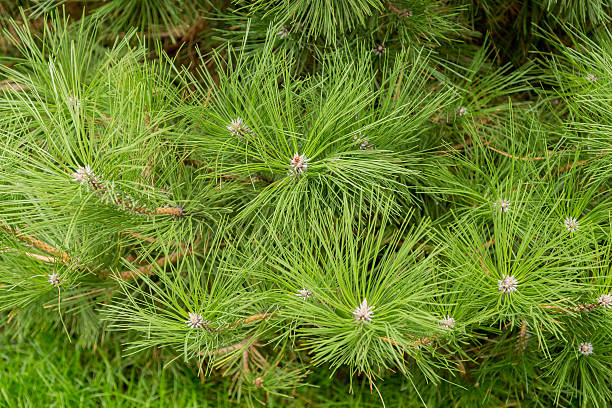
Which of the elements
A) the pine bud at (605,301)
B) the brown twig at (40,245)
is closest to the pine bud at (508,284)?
the pine bud at (605,301)

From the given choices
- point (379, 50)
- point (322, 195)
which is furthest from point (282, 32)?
point (322, 195)

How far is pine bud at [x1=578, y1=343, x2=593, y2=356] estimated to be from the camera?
2.27ft

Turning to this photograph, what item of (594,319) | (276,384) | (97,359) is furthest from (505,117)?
(97,359)

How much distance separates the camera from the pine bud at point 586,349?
0.69 meters

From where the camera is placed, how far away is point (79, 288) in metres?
0.93

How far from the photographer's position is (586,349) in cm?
69

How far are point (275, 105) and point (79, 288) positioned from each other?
1.88 ft

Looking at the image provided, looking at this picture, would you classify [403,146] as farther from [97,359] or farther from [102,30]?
[97,359]

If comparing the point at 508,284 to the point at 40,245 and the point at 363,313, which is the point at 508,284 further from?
the point at 40,245

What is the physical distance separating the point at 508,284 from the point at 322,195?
10.0 inches

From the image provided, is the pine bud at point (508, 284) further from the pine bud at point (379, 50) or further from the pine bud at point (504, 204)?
the pine bud at point (379, 50)

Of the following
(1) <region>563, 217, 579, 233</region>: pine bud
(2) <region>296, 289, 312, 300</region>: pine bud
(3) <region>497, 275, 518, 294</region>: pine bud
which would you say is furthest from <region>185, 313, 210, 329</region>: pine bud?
(1) <region>563, 217, 579, 233</region>: pine bud

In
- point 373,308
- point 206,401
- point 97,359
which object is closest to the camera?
point 373,308

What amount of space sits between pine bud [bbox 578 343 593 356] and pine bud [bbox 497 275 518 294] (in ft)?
0.66
